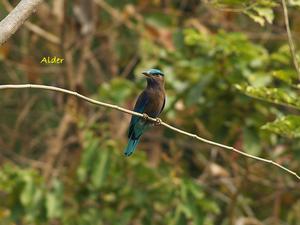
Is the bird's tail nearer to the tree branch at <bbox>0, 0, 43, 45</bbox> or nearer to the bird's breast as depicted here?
the bird's breast

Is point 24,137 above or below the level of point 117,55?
below

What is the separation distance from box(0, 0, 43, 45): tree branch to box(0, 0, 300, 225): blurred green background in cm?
182

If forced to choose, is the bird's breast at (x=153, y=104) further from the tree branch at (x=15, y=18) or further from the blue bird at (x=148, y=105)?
the tree branch at (x=15, y=18)

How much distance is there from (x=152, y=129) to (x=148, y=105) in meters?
2.68

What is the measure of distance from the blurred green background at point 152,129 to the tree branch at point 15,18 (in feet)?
5.96

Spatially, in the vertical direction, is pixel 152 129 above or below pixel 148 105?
below

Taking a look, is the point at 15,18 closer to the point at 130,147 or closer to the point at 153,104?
the point at 130,147

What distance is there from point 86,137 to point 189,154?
1.98m

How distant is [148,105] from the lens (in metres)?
5.14

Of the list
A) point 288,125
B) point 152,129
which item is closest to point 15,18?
point 288,125

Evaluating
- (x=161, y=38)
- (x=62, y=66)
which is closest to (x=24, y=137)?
(x=62, y=66)

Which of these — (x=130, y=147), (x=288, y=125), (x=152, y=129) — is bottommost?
(x=130, y=147)

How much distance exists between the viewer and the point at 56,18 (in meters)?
7.76

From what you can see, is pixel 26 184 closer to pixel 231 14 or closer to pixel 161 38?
pixel 161 38
